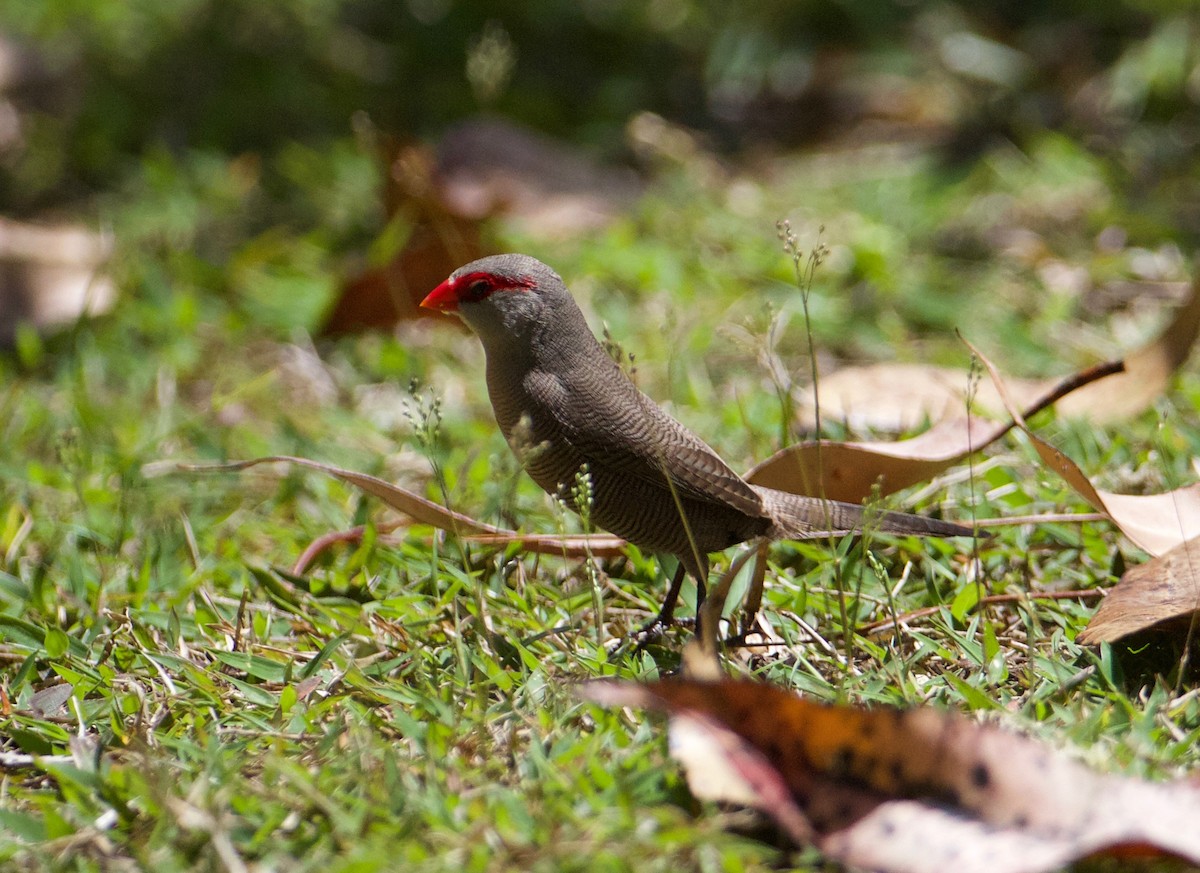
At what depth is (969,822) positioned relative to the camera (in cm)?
191

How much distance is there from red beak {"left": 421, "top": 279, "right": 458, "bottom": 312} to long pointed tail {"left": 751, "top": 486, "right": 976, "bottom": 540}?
876 millimetres

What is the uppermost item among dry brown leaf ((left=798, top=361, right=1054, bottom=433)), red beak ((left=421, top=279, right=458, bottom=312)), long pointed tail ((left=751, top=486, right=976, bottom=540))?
red beak ((left=421, top=279, right=458, bottom=312))

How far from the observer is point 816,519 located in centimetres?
296

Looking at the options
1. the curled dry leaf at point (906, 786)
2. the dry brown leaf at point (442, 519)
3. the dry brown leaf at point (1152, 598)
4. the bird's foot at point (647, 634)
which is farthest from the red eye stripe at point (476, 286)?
the dry brown leaf at point (1152, 598)

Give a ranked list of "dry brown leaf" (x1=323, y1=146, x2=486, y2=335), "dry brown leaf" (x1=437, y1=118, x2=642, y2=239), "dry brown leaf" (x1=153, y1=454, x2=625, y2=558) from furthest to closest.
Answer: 1. "dry brown leaf" (x1=437, y1=118, x2=642, y2=239)
2. "dry brown leaf" (x1=323, y1=146, x2=486, y2=335)
3. "dry brown leaf" (x1=153, y1=454, x2=625, y2=558)

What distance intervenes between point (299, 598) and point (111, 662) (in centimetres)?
46

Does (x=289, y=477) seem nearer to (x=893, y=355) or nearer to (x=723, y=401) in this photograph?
(x=723, y=401)

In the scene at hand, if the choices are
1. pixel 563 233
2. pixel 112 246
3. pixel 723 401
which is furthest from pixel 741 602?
pixel 112 246

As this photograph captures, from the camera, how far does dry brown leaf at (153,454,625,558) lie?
2844 millimetres

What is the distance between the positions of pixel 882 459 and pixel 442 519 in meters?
1.10

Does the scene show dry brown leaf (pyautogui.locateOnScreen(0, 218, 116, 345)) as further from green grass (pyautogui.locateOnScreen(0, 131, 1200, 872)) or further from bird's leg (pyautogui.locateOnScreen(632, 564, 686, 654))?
bird's leg (pyautogui.locateOnScreen(632, 564, 686, 654))

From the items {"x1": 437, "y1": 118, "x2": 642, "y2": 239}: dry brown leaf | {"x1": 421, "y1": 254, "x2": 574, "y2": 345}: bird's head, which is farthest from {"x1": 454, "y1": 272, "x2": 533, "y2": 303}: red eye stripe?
{"x1": 437, "y1": 118, "x2": 642, "y2": 239}: dry brown leaf

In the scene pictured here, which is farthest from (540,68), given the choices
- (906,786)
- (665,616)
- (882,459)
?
(906,786)

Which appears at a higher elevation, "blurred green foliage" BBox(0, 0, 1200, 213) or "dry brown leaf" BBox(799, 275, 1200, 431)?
"blurred green foliage" BBox(0, 0, 1200, 213)
